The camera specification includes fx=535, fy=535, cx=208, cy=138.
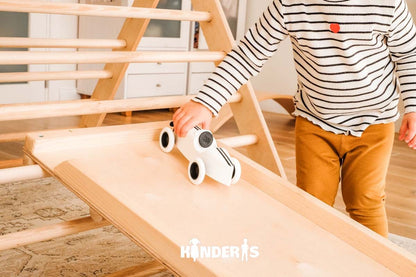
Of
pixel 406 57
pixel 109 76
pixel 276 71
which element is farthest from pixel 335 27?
pixel 276 71

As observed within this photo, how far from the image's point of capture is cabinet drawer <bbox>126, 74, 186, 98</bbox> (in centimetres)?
321

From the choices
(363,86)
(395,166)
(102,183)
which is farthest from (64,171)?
(395,166)

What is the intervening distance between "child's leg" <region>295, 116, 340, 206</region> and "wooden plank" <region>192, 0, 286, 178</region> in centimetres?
10

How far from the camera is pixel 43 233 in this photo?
92cm

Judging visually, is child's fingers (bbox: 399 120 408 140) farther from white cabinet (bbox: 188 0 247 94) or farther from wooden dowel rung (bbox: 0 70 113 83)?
white cabinet (bbox: 188 0 247 94)

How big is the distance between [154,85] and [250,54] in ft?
7.50

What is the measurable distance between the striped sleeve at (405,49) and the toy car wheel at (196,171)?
1.48 feet

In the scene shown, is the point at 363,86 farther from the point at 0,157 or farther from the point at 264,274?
the point at 0,157

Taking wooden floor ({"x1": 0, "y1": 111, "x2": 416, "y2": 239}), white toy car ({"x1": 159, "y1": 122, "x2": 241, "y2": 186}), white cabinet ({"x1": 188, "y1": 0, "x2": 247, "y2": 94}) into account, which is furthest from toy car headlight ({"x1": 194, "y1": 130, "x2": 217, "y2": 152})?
white cabinet ({"x1": 188, "y1": 0, "x2": 247, "y2": 94})

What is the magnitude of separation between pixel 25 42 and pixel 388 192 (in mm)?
1397

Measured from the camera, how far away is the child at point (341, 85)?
101cm

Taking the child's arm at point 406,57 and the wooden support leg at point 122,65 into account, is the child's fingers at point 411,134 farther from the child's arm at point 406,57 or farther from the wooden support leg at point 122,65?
the wooden support leg at point 122,65

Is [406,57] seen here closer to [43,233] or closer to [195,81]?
[43,233]

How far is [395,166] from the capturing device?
2484mm
